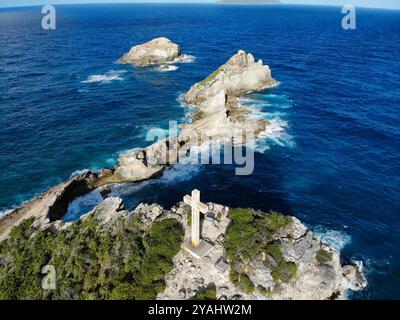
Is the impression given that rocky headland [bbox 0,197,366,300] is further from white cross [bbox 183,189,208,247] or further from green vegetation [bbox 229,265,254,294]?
white cross [bbox 183,189,208,247]

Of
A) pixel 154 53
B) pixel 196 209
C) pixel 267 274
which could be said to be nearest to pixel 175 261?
pixel 196 209

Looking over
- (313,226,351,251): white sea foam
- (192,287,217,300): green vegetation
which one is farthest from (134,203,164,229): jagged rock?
(313,226,351,251): white sea foam

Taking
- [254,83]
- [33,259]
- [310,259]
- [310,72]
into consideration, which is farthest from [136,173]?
[310,72]

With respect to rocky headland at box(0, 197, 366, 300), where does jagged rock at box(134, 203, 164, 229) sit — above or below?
above

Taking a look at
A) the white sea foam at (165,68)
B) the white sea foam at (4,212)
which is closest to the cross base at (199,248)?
the white sea foam at (4,212)

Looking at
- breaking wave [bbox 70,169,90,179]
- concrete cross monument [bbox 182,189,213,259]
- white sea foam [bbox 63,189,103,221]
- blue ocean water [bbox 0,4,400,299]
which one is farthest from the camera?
breaking wave [bbox 70,169,90,179]

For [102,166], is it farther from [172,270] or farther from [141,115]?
[172,270]
